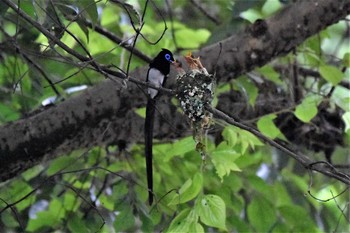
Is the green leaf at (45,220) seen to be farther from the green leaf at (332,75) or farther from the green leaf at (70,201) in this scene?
the green leaf at (332,75)

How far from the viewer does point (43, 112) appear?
2.70m

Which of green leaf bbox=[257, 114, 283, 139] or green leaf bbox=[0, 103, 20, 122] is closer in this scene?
green leaf bbox=[257, 114, 283, 139]

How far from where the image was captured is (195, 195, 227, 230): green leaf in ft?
7.13

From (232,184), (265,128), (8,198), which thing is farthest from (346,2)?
(8,198)

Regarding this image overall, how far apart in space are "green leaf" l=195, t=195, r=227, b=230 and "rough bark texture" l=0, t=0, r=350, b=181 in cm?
55

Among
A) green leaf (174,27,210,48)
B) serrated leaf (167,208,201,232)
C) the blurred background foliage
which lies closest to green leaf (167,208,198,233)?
serrated leaf (167,208,201,232)

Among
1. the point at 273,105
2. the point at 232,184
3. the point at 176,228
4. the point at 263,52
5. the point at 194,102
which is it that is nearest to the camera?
the point at 194,102

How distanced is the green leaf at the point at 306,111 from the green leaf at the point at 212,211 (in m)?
0.67

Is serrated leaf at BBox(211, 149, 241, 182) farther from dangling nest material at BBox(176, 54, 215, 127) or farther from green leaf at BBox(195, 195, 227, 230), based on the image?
dangling nest material at BBox(176, 54, 215, 127)

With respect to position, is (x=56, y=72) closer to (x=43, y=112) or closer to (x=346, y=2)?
(x=43, y=112)

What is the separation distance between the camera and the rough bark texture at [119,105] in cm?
264

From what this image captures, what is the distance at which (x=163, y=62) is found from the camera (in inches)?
104

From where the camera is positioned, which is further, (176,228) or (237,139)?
(237,139)

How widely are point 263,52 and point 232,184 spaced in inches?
23.8
